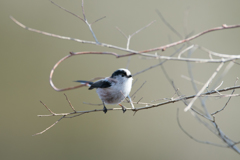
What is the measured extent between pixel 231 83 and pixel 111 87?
8.21ft

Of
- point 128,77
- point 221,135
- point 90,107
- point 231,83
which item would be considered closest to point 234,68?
point 231,83

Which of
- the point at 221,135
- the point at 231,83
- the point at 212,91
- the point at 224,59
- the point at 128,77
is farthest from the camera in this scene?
the point at 231,83

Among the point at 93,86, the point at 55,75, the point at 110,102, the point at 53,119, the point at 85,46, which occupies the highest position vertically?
the point at 85,46

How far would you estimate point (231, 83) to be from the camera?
3.55m

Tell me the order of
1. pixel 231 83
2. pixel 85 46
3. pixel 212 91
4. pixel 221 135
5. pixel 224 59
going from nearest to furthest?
1. pixel 224 59
2. pixel 221 135
3. pixel 212 91
4. pixel 231 83
5. pixel 85 46

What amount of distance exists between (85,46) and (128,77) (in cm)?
230

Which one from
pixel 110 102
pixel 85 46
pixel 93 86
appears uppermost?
pixel 85 46

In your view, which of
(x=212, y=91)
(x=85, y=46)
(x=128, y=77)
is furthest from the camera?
(x=85, y=46)

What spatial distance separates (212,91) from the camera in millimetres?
1211

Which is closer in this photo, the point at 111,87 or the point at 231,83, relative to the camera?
the point at 111,87

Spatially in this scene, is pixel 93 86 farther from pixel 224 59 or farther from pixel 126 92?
pixel 224 59

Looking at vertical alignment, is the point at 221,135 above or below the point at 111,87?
below

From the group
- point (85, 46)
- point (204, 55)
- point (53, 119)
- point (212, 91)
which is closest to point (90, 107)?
point (53, 119)

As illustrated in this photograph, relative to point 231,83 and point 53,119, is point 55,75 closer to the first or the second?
point 53,119
